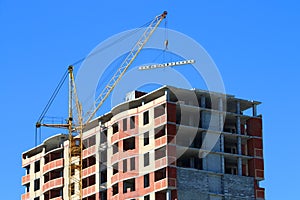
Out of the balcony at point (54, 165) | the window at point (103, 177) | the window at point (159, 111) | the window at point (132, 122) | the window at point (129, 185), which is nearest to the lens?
the window at point (159, 111)

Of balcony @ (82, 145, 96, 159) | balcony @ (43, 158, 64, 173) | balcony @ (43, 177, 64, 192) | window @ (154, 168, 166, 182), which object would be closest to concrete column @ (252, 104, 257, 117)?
window @ (154, 168, 166, 182)

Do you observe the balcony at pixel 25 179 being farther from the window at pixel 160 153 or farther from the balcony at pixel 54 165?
the window at pixel 160 153

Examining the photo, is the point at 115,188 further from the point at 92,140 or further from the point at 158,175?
the point at 92,140

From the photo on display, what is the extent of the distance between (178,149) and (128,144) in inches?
417

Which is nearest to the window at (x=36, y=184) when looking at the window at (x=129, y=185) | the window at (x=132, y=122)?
the window at (x=129, y=185)

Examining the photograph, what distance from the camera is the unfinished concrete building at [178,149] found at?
146500 millimetres

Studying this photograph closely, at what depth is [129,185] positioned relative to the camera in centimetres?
15275

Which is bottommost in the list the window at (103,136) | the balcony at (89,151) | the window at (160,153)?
the window at (160,153)

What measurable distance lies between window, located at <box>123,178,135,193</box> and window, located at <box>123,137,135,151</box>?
5.37 metres

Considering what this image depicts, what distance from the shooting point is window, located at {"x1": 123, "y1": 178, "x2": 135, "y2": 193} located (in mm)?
151625

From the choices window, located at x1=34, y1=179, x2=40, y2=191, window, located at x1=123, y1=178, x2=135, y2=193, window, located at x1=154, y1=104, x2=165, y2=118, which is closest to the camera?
window, located at x1=154, y1=104, x2=165, y2=118

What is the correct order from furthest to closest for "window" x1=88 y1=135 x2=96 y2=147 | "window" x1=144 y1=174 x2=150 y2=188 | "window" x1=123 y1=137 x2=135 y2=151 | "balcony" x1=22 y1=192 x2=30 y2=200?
"balcony" x1=22 y1=192 x2=30 y2=200 → "window" x1=88 y1=135 x2=96 y2=147 → "window" x1=123 y1=137 x2=135 y2=151 → "window" x1=144 y1=174 x2=150 y2=188

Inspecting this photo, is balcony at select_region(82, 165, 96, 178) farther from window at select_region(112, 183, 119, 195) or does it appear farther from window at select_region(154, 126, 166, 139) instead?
window at select_region(154, 126, 166, 139)

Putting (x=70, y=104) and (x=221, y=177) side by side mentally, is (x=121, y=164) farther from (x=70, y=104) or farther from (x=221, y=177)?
(x=70, y=104)
